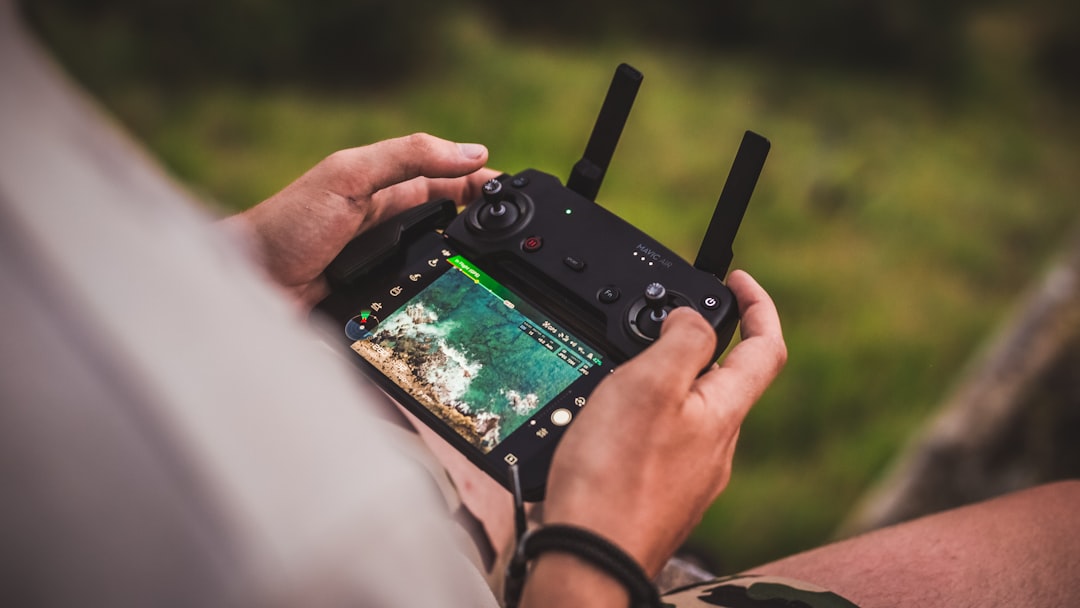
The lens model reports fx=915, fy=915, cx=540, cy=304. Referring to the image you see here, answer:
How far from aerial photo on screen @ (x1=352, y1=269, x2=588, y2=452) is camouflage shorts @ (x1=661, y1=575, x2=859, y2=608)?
23 cm

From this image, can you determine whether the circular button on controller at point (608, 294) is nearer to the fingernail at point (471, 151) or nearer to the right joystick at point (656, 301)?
the right joystick at point (656, 301)

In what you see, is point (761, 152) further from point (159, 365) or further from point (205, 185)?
point (205, 185)

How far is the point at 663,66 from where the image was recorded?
2.21m

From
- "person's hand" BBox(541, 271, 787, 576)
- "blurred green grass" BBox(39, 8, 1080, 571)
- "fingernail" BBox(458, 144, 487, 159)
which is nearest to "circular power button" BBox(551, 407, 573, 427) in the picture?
"person's hand" BBox(541, 271, 787, 576)

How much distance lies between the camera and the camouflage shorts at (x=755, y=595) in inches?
33.0

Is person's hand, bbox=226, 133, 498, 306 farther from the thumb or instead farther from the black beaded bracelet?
the black beaded bracelet

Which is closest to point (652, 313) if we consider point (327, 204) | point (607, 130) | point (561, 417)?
point (561, 417)

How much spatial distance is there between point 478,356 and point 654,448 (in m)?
0.26

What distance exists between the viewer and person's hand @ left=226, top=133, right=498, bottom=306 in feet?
3.22

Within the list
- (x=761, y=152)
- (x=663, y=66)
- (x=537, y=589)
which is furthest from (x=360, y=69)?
(x=537, y=589)

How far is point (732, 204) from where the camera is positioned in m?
0.94

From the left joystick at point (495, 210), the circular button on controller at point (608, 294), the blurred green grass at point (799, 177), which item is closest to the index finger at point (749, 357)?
the circular button on controller at point (608, 294)

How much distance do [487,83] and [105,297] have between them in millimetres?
1797

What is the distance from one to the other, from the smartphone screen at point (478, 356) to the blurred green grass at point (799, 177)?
74cm
